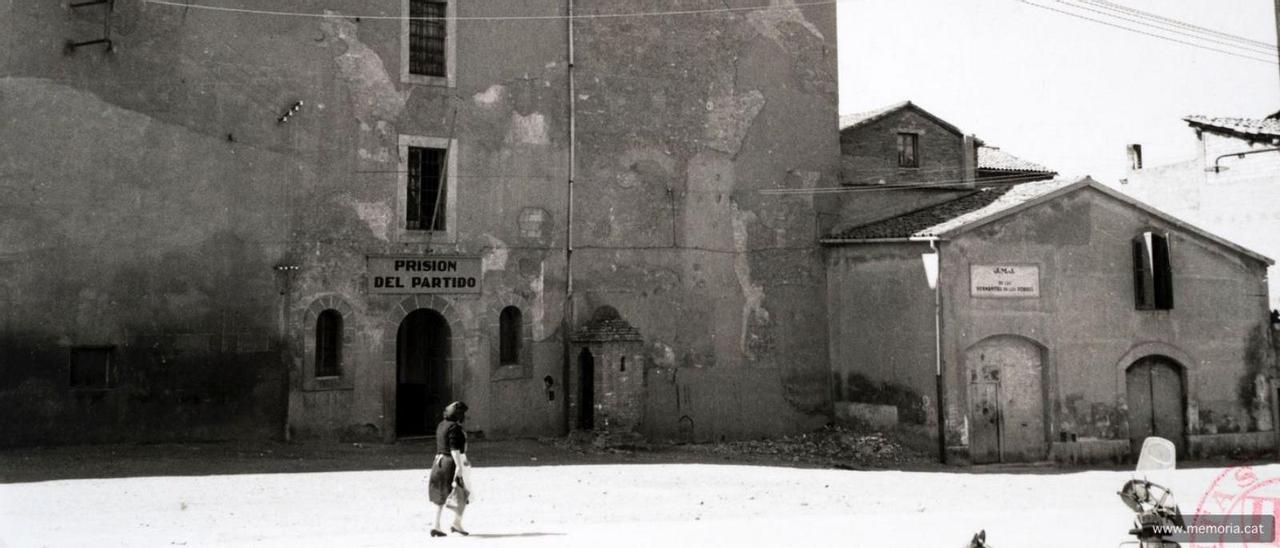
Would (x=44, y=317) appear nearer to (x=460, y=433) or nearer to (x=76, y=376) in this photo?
(x=76, y=376)

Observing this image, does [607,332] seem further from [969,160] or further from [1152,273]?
[1152,273]

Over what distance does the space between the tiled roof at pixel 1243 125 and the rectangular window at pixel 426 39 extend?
23.1 metres

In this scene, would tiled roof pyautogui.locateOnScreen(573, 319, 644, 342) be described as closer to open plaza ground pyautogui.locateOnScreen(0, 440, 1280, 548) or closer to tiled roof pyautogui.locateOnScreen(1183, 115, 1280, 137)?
open plaza ground pyautogui.locateOnScreen(0, 440, 1280, 548)

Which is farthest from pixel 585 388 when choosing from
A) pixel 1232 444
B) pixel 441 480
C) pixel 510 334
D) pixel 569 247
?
pixel 1232 444

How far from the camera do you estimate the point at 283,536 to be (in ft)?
37.4

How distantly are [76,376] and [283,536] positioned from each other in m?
8.62

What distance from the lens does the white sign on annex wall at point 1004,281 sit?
21609 mm

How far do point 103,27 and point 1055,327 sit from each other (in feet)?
63.2

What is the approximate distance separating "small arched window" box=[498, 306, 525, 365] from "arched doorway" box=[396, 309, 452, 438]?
46.0 inches

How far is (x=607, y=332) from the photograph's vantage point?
21.2m

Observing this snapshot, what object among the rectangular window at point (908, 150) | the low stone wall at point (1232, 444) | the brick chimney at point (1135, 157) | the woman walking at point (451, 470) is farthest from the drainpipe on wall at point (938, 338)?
the brick chimney at point (1135, 157)

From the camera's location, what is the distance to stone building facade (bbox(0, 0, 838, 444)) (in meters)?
17.9

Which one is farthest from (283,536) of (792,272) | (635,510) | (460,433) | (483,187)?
(792,272)

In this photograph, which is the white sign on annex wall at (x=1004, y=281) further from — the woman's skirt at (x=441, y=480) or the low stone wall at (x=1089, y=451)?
the woman's skirt at (x=441, y=480)
